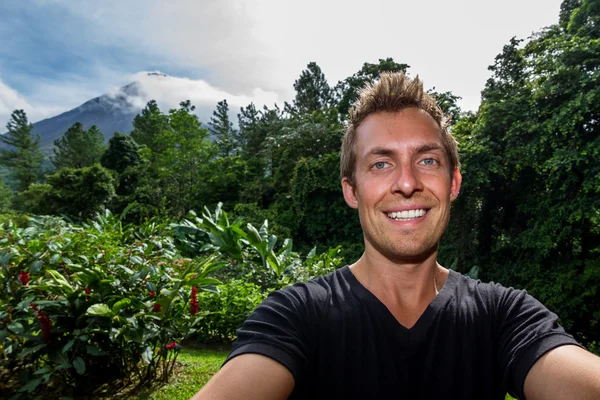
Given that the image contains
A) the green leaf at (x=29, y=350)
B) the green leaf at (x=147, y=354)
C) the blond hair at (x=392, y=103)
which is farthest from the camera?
the green leaf at (x=147, y=354)

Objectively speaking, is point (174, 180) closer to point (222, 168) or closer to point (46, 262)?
point (222, 168)

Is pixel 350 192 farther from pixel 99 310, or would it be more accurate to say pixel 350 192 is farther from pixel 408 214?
pixel 99 310

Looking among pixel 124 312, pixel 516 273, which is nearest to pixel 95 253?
pixel 124 312

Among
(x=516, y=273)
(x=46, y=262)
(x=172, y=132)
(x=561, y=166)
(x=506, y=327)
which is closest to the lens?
(x=506, y=327)

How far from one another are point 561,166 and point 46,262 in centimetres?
926

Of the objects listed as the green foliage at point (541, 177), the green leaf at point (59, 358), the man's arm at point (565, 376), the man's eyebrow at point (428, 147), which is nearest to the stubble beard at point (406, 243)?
the man's eyebrow at point (428, 147)

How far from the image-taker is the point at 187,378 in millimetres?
3717

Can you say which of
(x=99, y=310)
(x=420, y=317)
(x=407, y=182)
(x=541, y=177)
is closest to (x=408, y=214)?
(x=407, y=182)

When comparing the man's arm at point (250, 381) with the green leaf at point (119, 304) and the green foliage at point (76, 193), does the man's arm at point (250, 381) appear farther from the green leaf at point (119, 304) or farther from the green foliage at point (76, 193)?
the green foliage at point (76, 193)

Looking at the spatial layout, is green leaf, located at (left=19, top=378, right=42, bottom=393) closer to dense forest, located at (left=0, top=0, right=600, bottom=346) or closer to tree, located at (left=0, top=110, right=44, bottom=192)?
dense forest, located at (left=0, top=0, right=600, bottom=346)

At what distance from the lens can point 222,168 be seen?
823 inches

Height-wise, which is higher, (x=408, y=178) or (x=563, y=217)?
(x=408, y=178)

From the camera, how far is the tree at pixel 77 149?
3666 cm

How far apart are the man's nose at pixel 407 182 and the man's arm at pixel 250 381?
69 cm
